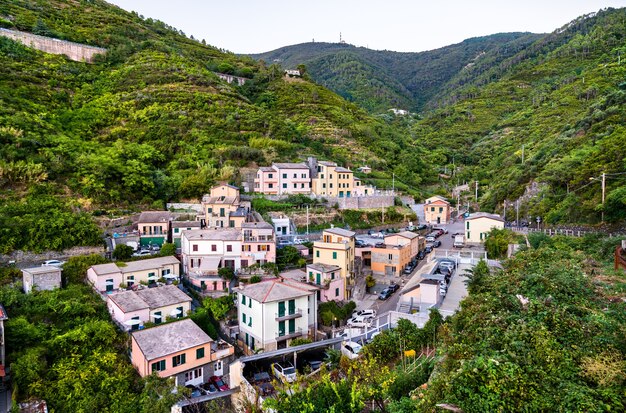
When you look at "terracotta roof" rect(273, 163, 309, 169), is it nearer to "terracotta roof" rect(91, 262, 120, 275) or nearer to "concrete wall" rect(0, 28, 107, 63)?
"terracotta roof" rect(91, 262, 120, 275)

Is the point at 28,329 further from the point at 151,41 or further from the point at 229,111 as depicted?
the point at 151,41

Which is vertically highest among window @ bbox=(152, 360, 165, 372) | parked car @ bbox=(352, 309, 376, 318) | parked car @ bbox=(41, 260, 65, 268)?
parked car @ bbox=(41, 260, 65, 268)

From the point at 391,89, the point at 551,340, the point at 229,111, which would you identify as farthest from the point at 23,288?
the point at 391,89

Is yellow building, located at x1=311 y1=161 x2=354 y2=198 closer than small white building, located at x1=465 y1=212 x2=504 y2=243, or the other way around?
small white building, located at x1=465 y1=212 x2=504 y2=243

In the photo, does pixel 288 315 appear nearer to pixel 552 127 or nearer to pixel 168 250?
pixel 168 250

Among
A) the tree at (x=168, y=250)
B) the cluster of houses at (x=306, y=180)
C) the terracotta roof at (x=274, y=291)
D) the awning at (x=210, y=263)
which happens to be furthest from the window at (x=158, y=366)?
the cluster of houses at (x=306, y=180)

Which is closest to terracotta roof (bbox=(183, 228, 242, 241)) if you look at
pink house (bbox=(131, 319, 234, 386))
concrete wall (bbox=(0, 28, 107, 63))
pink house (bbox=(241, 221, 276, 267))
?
pink house (bbox=(241, 221, 276, 267))
